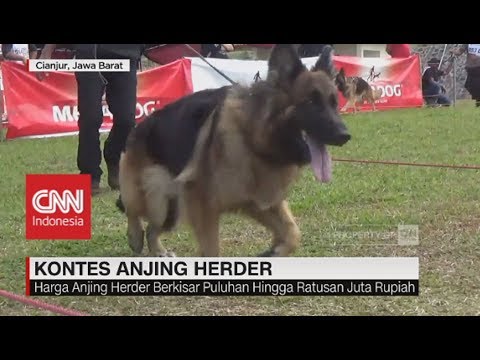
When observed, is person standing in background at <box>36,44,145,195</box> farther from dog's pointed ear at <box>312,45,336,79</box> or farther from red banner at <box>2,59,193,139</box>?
dog's pointed ear at <box>312,45,336,79</box>

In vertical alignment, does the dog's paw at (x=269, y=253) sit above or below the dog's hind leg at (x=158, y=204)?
below

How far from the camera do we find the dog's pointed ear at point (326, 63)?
311 cm

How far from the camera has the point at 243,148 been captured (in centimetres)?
323

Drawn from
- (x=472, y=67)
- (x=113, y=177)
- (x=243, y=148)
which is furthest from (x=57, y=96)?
(x=472, y=67)

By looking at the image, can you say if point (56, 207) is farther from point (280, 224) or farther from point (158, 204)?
point (280, 224)

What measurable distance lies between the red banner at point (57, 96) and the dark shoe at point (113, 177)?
0.68 ft

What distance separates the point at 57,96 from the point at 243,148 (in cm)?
163

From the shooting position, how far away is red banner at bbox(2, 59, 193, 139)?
386cm

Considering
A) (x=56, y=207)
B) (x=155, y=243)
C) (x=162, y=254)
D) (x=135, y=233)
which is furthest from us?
(x=135, y=233)

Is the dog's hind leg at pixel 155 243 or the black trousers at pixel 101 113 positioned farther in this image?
the black trousers at pixel 101 113

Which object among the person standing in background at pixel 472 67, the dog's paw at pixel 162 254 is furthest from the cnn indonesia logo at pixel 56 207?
the person standing in background at pixel 472 67

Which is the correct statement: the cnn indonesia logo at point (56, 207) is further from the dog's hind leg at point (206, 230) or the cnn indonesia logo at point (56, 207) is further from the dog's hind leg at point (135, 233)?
the dog's hind leg at point (206, 230)

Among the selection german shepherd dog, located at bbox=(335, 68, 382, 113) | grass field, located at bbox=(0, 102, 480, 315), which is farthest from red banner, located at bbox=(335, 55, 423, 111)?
grass field, located at bbox=(0, 102, 480, 315)
